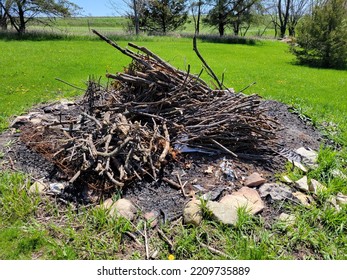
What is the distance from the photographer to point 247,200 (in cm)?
259

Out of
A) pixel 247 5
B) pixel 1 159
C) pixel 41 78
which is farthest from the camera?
pixel 247 5

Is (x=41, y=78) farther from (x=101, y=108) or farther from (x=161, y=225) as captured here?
(x=161, y=225)

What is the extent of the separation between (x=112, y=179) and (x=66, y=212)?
504 millimetres

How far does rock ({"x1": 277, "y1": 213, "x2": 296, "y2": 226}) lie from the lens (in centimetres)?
241

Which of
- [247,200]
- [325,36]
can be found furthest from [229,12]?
[247,200]

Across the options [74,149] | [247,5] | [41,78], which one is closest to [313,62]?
[41,78]

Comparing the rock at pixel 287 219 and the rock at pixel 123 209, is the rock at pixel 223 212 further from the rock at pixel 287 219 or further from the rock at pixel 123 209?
the rock at pixel 123 209

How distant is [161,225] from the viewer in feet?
7.84

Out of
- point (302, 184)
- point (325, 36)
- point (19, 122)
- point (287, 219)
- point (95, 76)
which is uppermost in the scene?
point (325, 36)

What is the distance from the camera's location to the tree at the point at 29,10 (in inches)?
957

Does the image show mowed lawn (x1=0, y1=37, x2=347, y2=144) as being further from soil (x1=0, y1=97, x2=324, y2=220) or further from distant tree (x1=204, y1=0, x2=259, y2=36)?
distant tree (x1=204, y1=0, x2=259, y2=36)

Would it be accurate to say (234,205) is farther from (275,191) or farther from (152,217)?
(152,217)

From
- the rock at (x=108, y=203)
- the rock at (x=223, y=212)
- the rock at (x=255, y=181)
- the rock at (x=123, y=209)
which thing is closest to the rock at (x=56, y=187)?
the rock at (x=108, y=203)

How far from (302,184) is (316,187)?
5.3 inches
